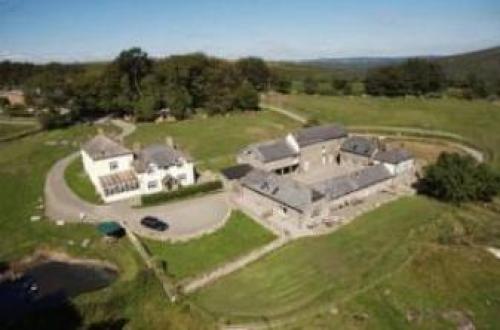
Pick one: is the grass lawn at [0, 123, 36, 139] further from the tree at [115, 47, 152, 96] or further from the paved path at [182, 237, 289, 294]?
the paved path at [182, 237, 289, 294]

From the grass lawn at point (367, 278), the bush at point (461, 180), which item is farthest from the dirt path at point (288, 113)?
the grass lawn at point (367, 278)

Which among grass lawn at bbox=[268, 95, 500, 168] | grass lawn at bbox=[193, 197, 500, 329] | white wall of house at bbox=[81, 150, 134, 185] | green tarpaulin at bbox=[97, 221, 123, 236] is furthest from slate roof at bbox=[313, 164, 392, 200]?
grass lawn at bbox=[268, 95, 500, 168]

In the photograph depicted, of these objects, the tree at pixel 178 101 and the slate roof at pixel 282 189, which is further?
the tree at pixel 178 101

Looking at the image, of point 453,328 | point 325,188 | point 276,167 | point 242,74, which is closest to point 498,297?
point 453,328

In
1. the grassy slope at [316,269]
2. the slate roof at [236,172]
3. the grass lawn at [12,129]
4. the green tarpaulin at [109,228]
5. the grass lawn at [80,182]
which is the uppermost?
the slate roof at [236,172]

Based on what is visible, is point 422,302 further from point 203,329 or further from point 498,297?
point 203,329

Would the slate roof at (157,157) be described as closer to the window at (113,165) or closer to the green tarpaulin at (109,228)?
the window at (113,165)

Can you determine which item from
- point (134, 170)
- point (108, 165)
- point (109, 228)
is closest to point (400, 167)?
point (134, 170)
